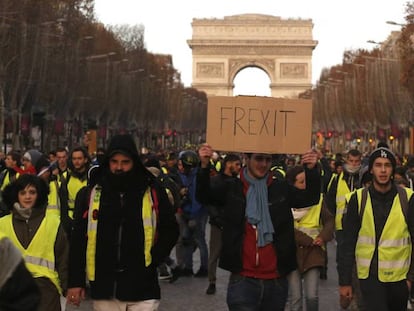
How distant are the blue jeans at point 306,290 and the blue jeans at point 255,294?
228 cm

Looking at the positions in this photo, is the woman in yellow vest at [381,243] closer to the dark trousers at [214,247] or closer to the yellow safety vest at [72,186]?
the yellow safety vest at [72,186]

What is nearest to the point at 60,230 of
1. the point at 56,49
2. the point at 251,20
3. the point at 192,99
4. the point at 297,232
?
the point at 297,232

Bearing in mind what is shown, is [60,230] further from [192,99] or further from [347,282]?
[192,99]

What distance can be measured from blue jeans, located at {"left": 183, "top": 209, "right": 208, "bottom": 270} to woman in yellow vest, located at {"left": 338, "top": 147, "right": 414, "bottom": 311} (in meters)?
6.59

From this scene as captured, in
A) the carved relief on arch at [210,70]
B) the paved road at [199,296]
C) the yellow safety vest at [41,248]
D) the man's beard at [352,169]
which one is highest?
the carved relief on arch at [210,70]

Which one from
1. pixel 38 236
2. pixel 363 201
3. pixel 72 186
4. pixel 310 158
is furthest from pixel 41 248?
pixel 72 186

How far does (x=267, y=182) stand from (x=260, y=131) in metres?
0.32

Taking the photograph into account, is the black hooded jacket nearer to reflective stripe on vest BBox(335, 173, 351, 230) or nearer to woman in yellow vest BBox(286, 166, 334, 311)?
woman in yellow vest BBox(286, 166, 334, 311)

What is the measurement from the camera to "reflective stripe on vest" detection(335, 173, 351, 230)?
10.2 meters

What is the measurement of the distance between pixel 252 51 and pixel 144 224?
121 metres

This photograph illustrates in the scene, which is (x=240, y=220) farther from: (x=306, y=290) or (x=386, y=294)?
(x=306, y=290)

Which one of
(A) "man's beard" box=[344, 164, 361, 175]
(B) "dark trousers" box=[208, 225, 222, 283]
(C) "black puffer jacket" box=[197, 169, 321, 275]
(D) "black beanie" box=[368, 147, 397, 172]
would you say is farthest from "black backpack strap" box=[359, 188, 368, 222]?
(B) "dark trousers" box=[208, 225, 222, 283]

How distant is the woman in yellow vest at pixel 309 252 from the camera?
8.66 metres

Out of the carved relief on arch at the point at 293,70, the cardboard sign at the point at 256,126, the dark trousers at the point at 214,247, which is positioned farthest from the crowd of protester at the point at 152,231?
the carved relief on arch at the point at 293,70
